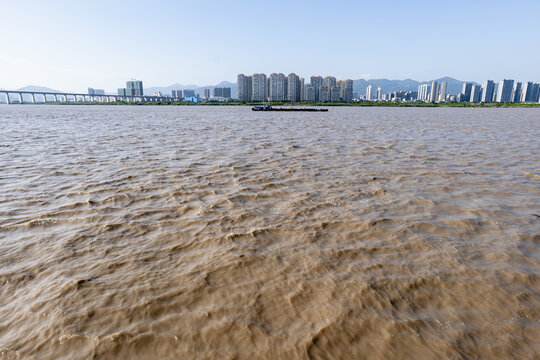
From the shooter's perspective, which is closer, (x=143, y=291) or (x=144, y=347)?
(x=144, y=347)

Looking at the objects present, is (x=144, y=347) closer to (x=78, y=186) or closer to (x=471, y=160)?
(x=78, y=186)

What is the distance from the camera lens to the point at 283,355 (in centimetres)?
365

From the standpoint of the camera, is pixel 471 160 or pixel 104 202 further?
pixel 471 160

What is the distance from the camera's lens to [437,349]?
3.75 metres

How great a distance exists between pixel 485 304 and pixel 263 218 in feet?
16.1

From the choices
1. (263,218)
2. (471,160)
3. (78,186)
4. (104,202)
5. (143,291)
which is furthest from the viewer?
(471,160)

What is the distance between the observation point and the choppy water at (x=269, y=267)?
12.8 feet

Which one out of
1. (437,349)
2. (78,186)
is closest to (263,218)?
(437,349)

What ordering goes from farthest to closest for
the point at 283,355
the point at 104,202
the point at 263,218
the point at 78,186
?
the point at 78,186 < the point at 104,202 < the point at 263,218 < the point at 283,355

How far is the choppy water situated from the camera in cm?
389

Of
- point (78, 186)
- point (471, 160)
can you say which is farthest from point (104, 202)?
point (471, 160)

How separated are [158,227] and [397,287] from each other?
544 centimetres

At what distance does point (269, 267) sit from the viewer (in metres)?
5.62

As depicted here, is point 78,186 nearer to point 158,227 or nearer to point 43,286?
point 158,227
